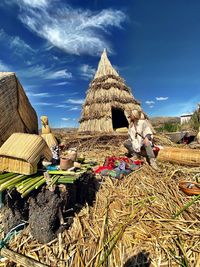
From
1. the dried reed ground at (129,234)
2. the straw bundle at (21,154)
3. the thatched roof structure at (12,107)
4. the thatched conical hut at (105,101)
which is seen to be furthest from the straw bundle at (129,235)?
the thatched conical hut at (105,101)

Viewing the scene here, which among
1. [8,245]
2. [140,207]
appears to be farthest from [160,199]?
[8,245]

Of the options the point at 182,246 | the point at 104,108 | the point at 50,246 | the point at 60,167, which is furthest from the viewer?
the point at 104,108

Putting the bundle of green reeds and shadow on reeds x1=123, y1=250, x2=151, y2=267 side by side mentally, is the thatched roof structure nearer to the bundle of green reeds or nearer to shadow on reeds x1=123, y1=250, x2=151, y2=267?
the bundle of green reeds

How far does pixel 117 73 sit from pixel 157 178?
8.98 metres

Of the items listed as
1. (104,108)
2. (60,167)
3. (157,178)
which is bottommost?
(157,178)

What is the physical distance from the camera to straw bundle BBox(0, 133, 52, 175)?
309 centimetres

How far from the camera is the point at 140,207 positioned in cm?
313

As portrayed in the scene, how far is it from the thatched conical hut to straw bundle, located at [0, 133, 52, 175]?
7247mm

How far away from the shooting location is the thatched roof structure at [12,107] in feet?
11.6

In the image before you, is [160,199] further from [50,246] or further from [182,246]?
[50,246]

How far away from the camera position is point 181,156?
179 inches

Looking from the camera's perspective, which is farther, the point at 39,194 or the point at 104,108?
the point at 104,108

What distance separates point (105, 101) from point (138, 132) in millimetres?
6374

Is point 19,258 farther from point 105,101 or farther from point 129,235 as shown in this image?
point 105,101
